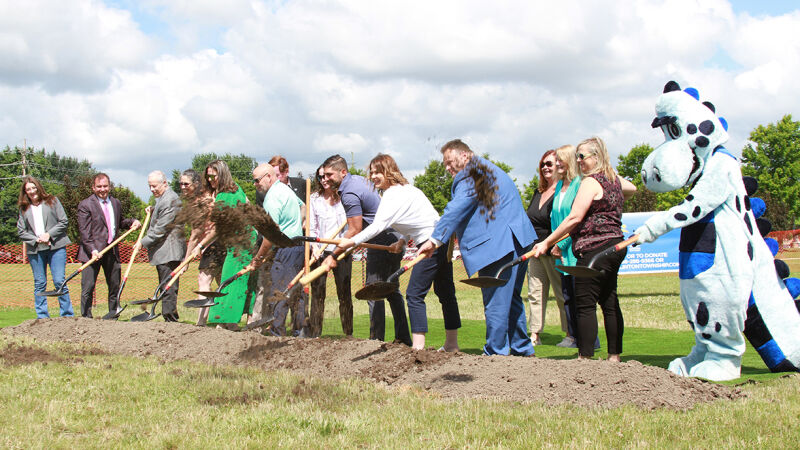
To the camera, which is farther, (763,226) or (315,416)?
(763,226)

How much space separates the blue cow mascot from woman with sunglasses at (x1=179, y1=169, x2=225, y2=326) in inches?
176

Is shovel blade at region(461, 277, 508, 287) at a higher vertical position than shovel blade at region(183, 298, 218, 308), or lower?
higher

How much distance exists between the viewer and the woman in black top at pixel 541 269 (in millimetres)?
7875

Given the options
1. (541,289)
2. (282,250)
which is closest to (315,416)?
(282,250)

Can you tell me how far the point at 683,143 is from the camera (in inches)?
213

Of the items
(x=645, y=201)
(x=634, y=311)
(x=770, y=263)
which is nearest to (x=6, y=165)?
(x=645, y=201)

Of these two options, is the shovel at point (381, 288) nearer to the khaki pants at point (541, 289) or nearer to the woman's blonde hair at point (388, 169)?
the woman's blonde hair at point (388, 169)

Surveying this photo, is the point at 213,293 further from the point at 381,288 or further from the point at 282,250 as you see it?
the point at 381,288

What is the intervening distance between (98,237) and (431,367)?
645 centimetres

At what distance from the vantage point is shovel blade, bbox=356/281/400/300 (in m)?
5.72

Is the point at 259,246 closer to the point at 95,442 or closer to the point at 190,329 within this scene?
the point at 190,329

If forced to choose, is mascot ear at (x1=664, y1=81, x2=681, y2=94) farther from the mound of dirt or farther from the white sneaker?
the white sneaker

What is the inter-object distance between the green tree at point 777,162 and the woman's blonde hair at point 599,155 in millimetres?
48046

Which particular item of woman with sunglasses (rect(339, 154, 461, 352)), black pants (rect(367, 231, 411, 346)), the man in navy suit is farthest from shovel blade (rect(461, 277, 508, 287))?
the man in navy suit
